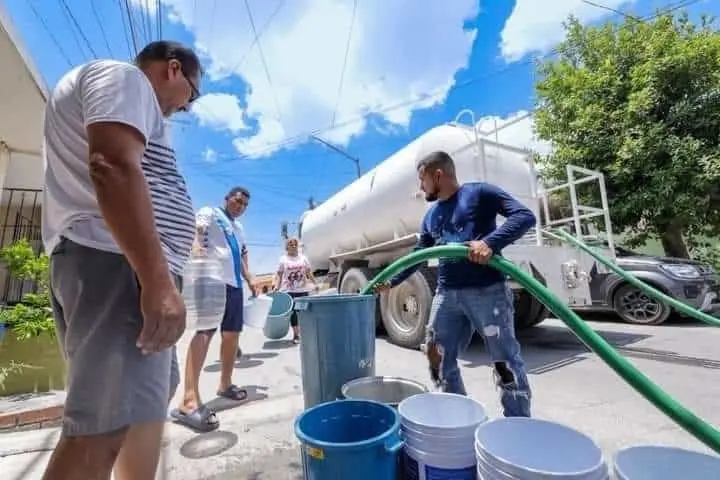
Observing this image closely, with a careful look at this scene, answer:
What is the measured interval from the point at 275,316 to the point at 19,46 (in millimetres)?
3840

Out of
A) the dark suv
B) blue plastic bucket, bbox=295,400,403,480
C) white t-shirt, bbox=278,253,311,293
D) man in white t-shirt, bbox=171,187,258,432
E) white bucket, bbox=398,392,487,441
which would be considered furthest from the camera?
white t-shirt, bbox=278,253,311,293

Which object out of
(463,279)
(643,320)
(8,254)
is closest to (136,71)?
(463,279)

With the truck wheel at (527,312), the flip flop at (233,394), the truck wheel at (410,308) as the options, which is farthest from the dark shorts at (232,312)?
the truck wheel at (527,312)

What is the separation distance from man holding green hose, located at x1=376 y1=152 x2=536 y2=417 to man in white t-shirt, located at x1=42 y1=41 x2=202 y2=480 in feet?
4.53

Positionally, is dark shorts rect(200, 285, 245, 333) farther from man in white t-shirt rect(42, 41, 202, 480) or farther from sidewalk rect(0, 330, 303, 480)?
man in white t-shirt rect(42, 41, 202, 480)

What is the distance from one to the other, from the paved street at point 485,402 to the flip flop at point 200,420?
0.16 feet

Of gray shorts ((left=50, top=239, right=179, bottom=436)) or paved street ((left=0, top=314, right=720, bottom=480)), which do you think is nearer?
gray shorts ((left=50, top=239, right=179, bottom=436))

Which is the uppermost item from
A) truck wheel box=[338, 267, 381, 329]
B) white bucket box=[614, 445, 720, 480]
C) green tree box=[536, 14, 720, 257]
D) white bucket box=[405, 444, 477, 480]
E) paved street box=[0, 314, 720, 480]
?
green tree box=[536, 14, 720, 257]

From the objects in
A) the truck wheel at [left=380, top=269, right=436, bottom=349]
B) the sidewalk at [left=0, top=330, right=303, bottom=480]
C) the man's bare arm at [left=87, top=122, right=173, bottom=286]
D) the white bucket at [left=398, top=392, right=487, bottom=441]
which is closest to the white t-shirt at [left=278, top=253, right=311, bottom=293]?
the truck wheel at [left=380, top=269, right=436, bottom=349]

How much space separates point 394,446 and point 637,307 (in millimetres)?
5962

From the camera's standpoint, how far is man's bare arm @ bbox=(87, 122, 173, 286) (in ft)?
2.80

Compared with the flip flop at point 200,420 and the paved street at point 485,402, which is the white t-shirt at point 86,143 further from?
the flip flop at point 200,420

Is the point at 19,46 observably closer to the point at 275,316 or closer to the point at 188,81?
the point at 188,81

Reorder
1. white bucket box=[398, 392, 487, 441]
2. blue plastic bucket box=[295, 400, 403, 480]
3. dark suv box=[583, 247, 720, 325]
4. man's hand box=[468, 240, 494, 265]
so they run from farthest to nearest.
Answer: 1. dark suv box=[583, 247, 720, 325]
2. man's hand box=[468, 240, 494, 265]
3. white bucket box=[398, 392, 487, 441]
4. blue plastic bucket box=[295, 400, 403, 480]
